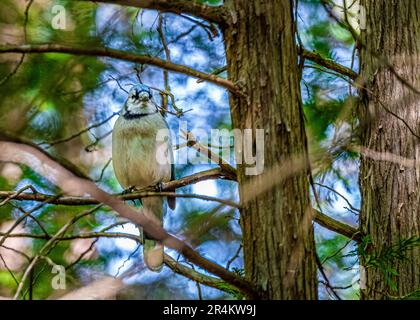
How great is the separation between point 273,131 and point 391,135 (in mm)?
1079

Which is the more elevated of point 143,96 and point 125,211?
point 143,96

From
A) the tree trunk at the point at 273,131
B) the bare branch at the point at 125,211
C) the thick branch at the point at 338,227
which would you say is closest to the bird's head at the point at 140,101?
the thick branch at the point at 338,227

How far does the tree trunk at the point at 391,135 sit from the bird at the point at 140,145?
1234 millimetres

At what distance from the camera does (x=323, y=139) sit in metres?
3.69

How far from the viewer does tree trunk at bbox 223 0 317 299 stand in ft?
7.40

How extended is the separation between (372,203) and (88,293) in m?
1.47

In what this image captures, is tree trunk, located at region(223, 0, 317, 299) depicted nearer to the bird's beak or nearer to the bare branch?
the bare branch

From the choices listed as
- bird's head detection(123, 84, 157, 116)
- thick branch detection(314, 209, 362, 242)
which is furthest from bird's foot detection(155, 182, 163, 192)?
thick branch detection(314, 209, 362, 242)

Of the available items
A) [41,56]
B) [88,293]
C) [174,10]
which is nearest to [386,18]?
[174,10]

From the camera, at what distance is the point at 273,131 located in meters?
2.35

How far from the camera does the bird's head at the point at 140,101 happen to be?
13.0 feet

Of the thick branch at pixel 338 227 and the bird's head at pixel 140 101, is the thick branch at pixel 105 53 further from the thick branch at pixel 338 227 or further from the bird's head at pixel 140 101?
the bird's head at pixel 140 101

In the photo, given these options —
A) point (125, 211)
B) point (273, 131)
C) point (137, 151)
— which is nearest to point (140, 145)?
point (137, 151)

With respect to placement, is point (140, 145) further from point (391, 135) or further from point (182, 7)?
point (182, 7)
